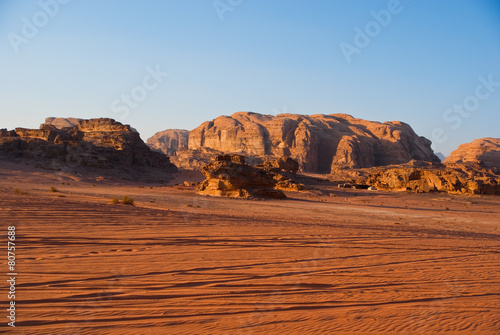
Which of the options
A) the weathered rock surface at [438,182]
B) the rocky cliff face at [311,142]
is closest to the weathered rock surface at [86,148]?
the rocky cliff face at [311,142]

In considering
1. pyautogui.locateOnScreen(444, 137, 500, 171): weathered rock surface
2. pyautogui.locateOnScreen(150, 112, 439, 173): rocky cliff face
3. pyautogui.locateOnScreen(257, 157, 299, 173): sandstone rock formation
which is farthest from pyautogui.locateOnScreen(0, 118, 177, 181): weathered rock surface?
pyautogui.locateOnScreen(444, 137, 500, 171): weathered rock surface

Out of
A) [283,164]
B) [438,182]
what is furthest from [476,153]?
[283,164]

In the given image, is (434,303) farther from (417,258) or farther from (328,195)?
(328,195)

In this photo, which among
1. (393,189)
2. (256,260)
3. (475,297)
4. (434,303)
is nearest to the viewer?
(434,303)

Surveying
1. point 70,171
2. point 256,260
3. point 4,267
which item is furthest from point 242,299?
point 70,171

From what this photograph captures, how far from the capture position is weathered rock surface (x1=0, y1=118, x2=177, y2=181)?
115ft

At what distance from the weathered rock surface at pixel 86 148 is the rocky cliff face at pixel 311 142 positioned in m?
24.0

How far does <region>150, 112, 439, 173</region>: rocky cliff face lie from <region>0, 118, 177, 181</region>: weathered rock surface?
78.6ft

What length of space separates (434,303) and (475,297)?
2.49ft

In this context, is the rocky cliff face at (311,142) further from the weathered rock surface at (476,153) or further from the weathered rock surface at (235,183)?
the weathered rock surface at (235,183)

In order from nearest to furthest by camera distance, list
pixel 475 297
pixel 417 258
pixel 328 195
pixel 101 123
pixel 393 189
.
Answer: pixel 475 297, pixel 417 258, pixel 328 195, pixel 393 189, pixel 101 123

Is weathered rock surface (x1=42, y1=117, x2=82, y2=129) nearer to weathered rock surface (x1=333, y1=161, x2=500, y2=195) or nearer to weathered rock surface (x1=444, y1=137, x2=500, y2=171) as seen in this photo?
weathered rock surface (x1=333, y1=161, x2=500, y2=195)

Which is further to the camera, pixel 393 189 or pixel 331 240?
pixel 393 189

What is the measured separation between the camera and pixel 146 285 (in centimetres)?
447
